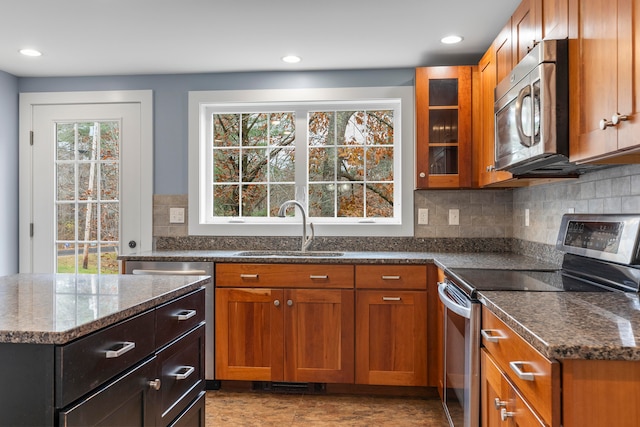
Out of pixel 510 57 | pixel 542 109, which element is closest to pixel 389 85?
pixel 510 57

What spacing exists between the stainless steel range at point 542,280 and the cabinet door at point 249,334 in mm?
1110

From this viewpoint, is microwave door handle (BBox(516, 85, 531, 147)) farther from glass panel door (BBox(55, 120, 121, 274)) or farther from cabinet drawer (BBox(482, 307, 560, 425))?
glass panel door (BBox(55, 120, 121, 274))

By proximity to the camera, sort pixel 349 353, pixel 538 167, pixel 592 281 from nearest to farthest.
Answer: pixel 592 281 < pixel 538 167 < pixel 349 353

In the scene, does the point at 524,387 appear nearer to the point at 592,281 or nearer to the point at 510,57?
the point at 592,281

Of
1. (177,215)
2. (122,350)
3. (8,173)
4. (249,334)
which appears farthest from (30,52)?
(122,350)

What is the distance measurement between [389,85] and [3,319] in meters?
2.84

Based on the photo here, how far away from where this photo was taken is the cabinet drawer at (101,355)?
1.07 meters

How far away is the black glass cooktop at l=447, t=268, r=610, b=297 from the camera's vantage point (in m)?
Answer: 1.71

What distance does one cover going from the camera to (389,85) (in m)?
3.40

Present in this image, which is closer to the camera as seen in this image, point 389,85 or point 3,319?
point 3,319

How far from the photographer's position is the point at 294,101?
348 centimetres

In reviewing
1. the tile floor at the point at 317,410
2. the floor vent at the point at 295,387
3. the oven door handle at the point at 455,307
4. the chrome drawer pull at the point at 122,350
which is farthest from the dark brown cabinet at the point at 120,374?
the floor vent at the point at 295,387

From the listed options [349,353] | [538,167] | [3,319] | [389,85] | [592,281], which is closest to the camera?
[3,319]

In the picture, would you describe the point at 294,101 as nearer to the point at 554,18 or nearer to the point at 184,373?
the point at 554,18
